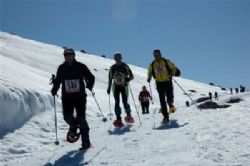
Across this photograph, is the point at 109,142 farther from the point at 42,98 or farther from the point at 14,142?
the point at 42,98

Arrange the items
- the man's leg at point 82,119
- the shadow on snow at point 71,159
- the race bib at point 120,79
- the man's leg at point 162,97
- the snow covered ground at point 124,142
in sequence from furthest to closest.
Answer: the race bib at point 120,79 < the man's leg at point 162,97 < the man's leg at point 82,119 < the shadow on snow at point 71,159 < the snow covered ground at point 124,142

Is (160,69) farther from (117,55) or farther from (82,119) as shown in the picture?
(82,119)

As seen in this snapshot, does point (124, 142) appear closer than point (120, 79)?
Yes

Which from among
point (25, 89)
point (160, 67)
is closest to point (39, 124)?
point (25, 89)

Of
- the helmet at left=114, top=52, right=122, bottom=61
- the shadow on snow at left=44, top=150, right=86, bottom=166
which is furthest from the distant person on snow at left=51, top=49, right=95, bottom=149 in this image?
the helmet at left=114, top=52, right=122, bottom=61

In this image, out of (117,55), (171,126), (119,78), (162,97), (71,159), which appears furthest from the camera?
(119,78)

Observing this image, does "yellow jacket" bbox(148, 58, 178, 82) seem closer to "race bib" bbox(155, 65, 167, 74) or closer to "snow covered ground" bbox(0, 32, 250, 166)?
"race bib" bbox(155, 65, 167, 74)

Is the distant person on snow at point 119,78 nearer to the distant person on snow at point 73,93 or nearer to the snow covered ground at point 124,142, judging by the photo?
the snow covered ground at point 124,142

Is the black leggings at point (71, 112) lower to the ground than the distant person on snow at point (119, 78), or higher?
lower

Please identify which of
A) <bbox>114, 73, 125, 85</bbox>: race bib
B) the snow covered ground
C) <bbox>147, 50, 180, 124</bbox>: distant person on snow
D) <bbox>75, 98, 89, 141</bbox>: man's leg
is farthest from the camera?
<bbox>114, 73, 125, 85</bbox>: race bib

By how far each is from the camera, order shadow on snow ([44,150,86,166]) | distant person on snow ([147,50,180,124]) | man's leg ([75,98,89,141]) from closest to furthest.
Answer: shadow on snow ([44,150,86,166]) < man's leg ([75,98,89,141]) < distant person on snow ([147,50,180,124])

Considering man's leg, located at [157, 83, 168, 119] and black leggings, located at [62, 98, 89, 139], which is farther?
man's leg, located at [157, 83, 168, 119]

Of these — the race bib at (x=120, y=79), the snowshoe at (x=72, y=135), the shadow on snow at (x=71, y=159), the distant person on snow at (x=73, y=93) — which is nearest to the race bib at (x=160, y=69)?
the race bib at (x=120, y=79)

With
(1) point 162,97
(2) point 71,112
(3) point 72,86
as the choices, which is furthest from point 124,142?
(1) point 162,97
